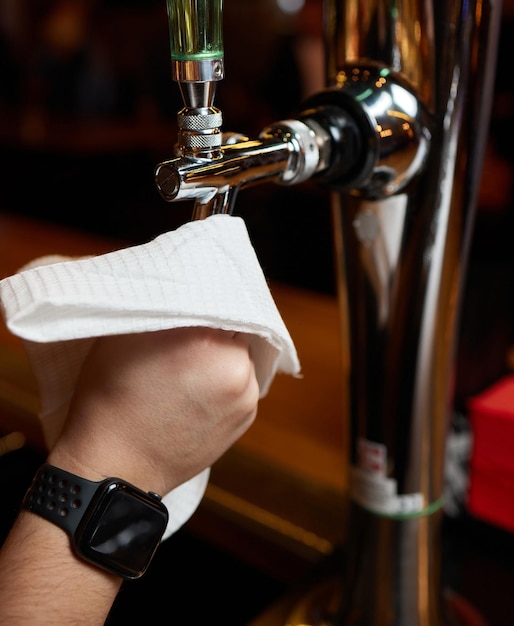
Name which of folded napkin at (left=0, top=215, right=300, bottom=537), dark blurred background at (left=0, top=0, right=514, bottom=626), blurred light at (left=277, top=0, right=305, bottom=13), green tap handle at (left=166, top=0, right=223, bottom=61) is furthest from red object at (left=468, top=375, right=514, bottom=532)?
blurred light at (left=277, top=0, right=305, bottom=13)

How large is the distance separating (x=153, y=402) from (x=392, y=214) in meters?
0.26

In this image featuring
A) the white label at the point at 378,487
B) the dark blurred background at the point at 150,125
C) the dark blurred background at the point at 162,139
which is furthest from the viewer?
the dark blurred background at the point at 150,125

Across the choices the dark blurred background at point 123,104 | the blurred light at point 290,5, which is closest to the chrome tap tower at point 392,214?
the dark blurred background at point 123,104

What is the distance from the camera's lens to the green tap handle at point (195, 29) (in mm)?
381

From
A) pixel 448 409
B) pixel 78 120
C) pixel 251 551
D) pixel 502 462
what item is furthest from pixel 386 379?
pixel 78 120

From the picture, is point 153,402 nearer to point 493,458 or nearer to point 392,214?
point 392,214

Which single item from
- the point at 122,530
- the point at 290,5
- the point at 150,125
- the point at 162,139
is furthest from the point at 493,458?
the point at 150,125

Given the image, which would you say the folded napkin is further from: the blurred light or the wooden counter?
the blurred light

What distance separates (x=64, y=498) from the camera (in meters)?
0.43

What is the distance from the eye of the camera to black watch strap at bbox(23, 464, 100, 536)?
0.42 meters

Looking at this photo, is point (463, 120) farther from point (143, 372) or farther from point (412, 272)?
point (143, 372)

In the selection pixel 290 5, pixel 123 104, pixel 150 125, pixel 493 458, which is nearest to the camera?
pixel 493 458

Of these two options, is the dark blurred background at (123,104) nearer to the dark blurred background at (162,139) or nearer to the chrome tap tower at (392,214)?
the dark blurred background at (162,139)

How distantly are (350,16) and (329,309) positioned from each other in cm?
67
